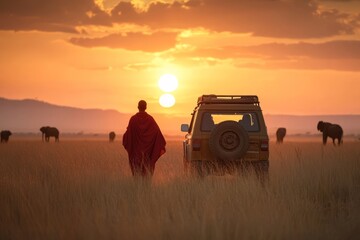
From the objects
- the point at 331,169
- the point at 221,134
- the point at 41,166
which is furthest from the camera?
the point at 41,166

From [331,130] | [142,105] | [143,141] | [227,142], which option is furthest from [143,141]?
[331,130]

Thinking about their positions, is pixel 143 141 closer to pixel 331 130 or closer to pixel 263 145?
pixel 263 145

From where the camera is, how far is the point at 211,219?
7266mm

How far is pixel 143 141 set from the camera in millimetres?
13445

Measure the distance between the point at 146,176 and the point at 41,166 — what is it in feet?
15.7

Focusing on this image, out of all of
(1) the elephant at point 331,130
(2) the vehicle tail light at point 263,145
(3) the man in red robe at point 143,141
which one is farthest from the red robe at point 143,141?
(1) the elephant at point 331,130

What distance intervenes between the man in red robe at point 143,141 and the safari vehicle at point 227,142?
2.37 metres

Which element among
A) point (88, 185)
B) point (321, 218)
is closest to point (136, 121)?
point (88, 185)

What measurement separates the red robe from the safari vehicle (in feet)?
7.77

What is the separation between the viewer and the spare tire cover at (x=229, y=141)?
10.7 metres

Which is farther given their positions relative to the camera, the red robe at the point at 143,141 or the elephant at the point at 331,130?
the elephant at the point at 331,130

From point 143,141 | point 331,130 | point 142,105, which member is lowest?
point 143,141

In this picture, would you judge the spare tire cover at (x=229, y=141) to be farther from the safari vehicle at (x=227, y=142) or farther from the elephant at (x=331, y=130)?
the elephant at (x=331, y=130)

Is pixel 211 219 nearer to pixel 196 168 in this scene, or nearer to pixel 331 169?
pixel 196 168
